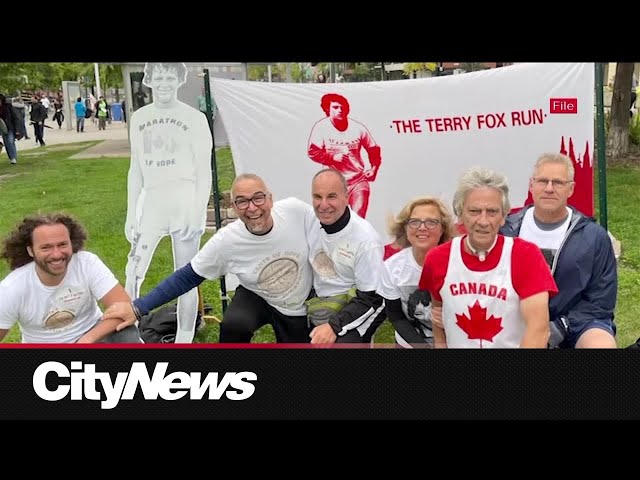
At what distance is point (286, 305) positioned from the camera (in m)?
2.46

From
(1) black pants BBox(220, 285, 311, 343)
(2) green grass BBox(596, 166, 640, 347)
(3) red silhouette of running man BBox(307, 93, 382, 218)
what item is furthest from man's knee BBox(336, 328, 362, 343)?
(2) green grass BBox(596, 166, 640, 347)

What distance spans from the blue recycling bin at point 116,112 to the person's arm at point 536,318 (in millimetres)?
1594

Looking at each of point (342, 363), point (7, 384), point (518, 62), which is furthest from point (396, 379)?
point (7, 384)

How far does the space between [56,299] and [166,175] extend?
23.7 inches

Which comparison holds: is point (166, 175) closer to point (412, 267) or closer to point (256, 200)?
point (256, 200)

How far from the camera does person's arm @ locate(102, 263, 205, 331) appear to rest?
2.41 metres

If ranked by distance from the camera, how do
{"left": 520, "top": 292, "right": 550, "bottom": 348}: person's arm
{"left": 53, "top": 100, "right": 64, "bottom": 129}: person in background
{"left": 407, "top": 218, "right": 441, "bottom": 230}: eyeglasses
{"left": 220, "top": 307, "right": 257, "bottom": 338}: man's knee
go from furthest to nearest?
1. {"left": 53, "top": 100, "right": 64, "bottom": 129}: person in background
2. {"left": 220, "top": 307, "right": 257, "bottom": 338}: man's knee
3. {"left": 407, "top": 218, "right": 441, "bottom": 230}: eyeglasses
4. {"left": 520, "top": 292, "right": 550, "bottom": 348}: person's arm

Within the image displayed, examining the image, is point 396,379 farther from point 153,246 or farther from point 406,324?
point 153,246

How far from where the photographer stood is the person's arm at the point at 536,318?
219cm

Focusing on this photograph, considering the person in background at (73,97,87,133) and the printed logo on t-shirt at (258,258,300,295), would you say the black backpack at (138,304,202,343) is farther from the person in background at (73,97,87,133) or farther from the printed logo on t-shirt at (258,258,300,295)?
the person in background at (73,97,87,133)

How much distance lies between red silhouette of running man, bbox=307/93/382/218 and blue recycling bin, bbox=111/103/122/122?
2.34 ft

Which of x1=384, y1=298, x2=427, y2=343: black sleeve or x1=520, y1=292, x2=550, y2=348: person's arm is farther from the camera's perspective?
x1=384, y1=298, x2=427, y2=343: black sleeve

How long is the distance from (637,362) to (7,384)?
232 cm

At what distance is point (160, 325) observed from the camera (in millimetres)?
2652
